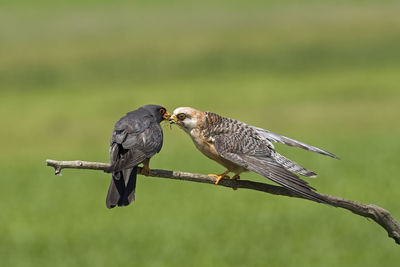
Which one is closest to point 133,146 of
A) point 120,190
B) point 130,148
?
point 130,148

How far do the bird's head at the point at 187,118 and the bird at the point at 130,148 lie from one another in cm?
20

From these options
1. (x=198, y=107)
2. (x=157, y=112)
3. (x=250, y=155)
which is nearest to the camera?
(x=250, y=155)

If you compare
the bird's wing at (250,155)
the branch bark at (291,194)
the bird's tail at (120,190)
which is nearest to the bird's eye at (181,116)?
the bird's wing at (250,155)

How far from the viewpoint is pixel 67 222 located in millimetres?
17938

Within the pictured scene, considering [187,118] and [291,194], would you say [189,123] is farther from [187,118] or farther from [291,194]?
[291,194]

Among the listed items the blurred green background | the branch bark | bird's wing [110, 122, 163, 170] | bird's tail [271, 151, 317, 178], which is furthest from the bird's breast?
the blurred green background

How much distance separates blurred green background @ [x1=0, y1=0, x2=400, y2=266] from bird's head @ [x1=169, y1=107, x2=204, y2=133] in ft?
30.5

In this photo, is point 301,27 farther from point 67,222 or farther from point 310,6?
point 67,222

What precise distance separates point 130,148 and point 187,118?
0.58 m

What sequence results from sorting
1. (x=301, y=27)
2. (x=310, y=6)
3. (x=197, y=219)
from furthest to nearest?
(x=310, y=6)
(x=301, y=27)
(x=197, y=219)

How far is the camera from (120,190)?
5.00m

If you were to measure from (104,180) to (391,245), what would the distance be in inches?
421

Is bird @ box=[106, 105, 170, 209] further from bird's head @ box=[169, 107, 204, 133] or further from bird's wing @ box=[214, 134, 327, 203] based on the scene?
bird's wing @ box=[214, 134, 327, 203]

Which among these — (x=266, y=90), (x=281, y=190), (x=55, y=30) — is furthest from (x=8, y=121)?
(x=281, y=190)
